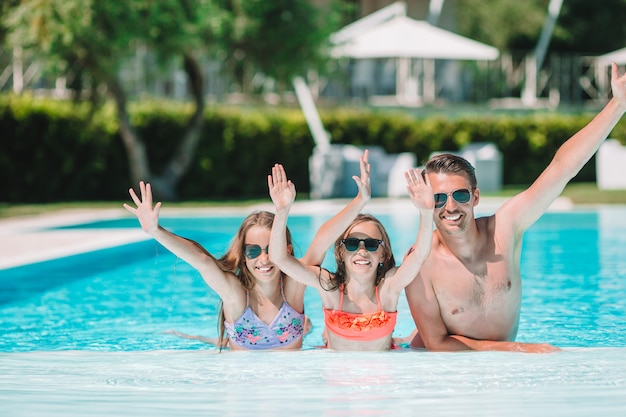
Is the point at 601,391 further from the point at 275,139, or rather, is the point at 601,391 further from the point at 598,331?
the point at 275,139

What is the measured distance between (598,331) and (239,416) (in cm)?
409

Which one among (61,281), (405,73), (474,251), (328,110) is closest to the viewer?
(474,251)

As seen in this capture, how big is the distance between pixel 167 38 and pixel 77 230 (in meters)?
4.60

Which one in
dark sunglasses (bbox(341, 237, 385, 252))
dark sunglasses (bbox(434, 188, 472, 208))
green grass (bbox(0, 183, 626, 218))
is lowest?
green grass (bbox(0, 183, 626, 218))

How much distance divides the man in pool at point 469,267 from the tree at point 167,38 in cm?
1153

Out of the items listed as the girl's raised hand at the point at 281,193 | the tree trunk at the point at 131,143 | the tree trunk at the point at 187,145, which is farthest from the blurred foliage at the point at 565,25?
the girl's raised hand at the point at 281,193

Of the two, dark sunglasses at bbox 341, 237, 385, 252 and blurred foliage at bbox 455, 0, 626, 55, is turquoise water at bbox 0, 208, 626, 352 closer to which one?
dark sunglasses at bbox 341, 237, 385, 252

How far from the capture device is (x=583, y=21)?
34.4 m

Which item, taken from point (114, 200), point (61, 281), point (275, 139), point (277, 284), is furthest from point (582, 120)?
point (277, 284)

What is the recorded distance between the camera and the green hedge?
18.4 m

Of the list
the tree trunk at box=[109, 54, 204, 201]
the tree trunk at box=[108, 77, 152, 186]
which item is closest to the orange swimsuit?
the tree trunk at box=[108, 77, 152, 186]

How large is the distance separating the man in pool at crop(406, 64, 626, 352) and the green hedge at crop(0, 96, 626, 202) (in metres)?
14.0

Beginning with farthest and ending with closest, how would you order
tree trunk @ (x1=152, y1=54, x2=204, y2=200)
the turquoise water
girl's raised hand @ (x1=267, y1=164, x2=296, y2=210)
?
tree trunk @ (x1=152, y1=54, x2=204, y2=200) → the turquoise water → girl's raised hand @ (x1=267, y1=164, x2=296, y2=210)

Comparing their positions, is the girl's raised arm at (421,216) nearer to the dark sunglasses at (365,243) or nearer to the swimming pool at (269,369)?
the dark sunglasses at (365,243)
